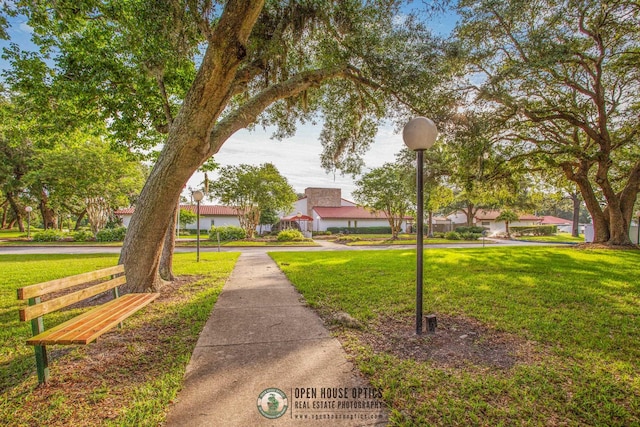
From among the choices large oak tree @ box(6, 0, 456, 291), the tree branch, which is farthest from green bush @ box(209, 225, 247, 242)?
the tree branch

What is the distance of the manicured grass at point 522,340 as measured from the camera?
2211 mm

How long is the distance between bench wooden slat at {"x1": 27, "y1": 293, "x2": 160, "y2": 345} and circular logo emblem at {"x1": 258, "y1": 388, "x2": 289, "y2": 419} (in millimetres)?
1601

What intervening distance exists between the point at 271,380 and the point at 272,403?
309 mm

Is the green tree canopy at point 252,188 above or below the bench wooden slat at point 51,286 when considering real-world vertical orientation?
above

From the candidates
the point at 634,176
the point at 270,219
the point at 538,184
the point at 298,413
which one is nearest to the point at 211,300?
the point at 298,413

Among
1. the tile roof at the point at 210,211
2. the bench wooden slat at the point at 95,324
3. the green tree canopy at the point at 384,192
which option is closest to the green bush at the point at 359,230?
the green tree canopy at the point at 384,192

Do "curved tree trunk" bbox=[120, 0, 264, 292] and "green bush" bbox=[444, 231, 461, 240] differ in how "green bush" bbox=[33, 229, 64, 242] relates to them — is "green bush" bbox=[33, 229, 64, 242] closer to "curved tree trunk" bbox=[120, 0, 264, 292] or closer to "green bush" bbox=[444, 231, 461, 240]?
"curved tree trunk" bbox=[120, 0, 264, 292]

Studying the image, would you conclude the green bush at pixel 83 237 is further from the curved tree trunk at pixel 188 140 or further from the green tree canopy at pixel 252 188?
the curved tree trunk at pixel 188 140

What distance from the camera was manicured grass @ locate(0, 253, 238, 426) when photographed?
2.18 meters

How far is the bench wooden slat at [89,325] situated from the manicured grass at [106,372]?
358 millimetres

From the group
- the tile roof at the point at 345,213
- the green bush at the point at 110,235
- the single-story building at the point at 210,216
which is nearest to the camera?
the green bush at the point at 110,235

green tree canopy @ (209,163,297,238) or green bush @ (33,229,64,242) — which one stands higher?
green tree canopy @ (209,163,297,238)

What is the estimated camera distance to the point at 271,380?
2.61 m

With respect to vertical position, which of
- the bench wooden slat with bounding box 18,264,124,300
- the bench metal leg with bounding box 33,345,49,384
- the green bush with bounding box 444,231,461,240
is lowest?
the green bush with bounding box 444,231,461,240
